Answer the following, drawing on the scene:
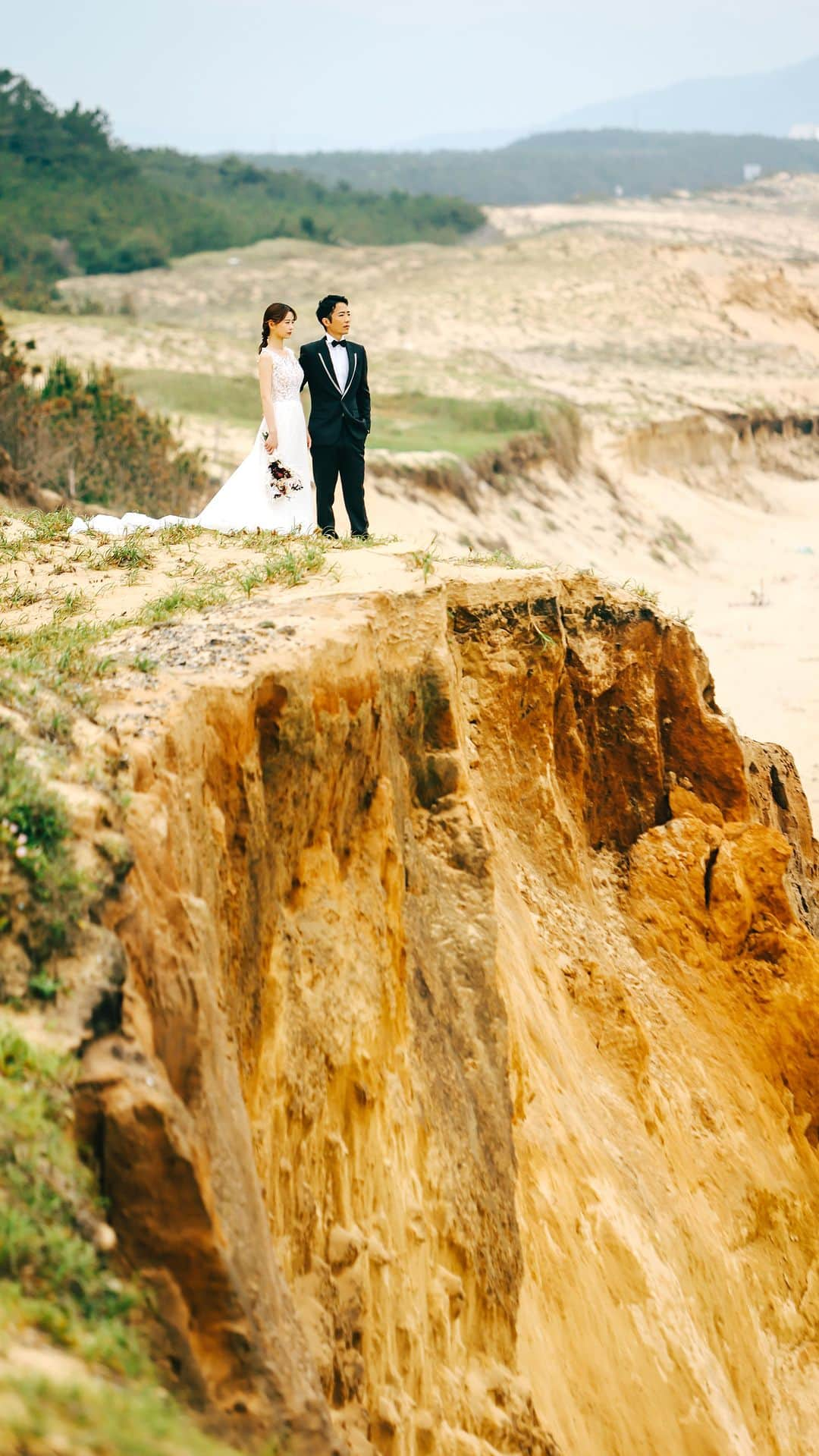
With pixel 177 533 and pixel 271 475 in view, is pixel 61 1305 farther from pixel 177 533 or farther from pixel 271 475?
pixel 271 475

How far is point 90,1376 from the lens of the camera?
2.66 metres

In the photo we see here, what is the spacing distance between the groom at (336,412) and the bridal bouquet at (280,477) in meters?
0.14

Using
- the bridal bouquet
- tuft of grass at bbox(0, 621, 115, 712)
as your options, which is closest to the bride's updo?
the bridal bouquet

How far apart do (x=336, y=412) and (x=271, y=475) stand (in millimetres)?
469

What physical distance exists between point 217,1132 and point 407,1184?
1.48 meters

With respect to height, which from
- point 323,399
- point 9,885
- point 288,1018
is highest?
point 323,399

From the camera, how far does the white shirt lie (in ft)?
25.2

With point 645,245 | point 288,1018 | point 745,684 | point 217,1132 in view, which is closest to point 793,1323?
point 288,1018

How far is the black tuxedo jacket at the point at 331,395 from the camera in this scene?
25.1ft

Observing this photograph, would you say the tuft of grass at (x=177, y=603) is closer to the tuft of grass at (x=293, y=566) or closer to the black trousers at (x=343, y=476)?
the tuft of grass at (x=293, y=566)

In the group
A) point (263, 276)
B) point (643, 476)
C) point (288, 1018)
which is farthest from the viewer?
point (263, 276)

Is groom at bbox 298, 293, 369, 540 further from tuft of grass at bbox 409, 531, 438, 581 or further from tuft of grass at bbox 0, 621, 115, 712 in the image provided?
tuft of grass at bbox 0, 621, 115, 712

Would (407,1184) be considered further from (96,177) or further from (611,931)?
(96,177)

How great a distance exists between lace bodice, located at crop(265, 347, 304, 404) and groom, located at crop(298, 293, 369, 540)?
0.08 meters
